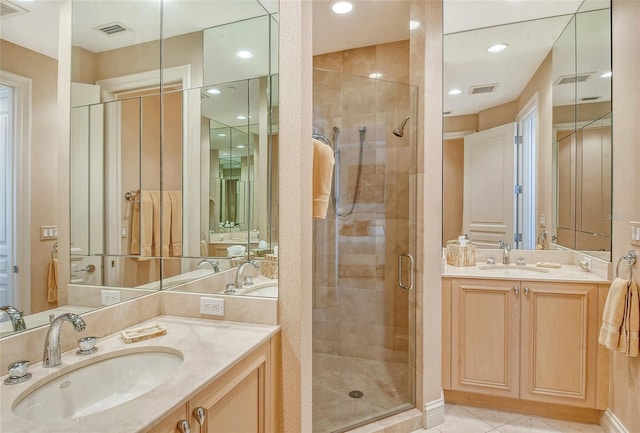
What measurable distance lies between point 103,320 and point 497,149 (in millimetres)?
2888

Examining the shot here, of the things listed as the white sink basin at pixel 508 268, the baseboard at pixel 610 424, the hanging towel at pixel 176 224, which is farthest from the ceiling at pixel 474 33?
the baseboard at pixel 610 424

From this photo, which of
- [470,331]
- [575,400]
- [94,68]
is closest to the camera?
[94,68]

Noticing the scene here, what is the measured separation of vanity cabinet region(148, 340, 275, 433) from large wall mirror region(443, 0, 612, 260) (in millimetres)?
1973

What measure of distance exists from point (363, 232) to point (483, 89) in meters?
1.56

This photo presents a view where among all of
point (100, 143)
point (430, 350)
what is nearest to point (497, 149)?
point (430, 350)

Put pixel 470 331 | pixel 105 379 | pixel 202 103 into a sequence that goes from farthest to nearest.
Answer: pixel 470 331 < pixel 202 103 < pixel 105 379

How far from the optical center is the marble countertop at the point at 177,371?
771 millimetres

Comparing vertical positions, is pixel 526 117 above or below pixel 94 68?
above

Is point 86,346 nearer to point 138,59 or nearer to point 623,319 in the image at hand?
point 138,59

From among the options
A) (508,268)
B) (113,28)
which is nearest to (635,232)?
(508,268)

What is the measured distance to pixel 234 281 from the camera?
5.48 feet

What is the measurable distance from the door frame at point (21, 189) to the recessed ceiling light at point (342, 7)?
2.14 meters

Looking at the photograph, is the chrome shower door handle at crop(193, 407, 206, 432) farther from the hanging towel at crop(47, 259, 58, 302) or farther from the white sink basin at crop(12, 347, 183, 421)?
the hanging towel at crop(47, 259, 58, 302)

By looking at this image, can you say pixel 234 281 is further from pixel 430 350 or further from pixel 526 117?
pixel 526 117
